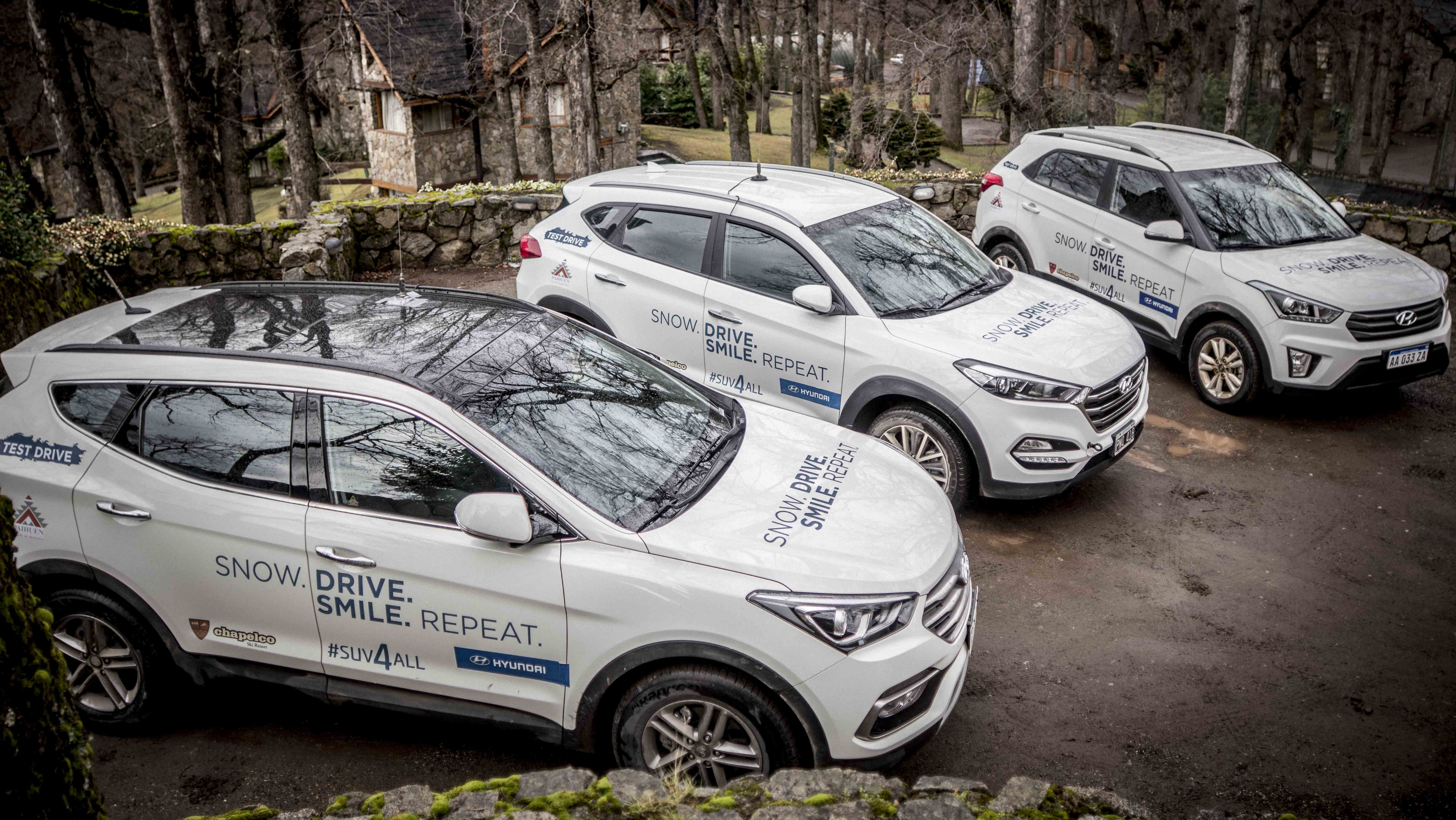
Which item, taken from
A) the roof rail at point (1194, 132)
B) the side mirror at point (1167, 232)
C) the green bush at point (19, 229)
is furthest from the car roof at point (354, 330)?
the roof rail at point (1194, 132)

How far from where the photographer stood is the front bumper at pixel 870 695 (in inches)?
142

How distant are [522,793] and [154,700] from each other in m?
2.26

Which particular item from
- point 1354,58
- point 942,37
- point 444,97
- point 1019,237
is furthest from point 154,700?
point 1354,58

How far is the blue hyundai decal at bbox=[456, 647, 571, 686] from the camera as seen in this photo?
3881 millimetres

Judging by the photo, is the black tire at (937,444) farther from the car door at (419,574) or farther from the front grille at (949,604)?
the car door at (419,574)

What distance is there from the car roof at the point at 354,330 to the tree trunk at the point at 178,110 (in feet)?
A: 45.5

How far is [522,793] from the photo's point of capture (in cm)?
314

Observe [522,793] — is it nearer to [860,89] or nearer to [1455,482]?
[1455,482]

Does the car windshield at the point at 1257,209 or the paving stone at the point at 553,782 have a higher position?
the car windshield at the point at 1257,209

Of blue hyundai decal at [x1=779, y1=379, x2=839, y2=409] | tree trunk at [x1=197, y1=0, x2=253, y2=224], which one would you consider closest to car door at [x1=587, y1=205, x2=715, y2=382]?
blue hyundai decal at [x1=779, y1=379, x2=839, y2=409]

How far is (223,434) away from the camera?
4168 mm

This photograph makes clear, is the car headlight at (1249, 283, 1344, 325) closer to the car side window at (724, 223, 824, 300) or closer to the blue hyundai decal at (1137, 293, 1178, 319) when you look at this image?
the blue hyundai decal at (1137, 293, 1178, 319)

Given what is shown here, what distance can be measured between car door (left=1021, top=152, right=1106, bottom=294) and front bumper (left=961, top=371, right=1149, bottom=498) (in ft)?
11.1

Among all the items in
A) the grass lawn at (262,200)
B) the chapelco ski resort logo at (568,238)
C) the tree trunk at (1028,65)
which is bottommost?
the grass lawn at (262,200)
